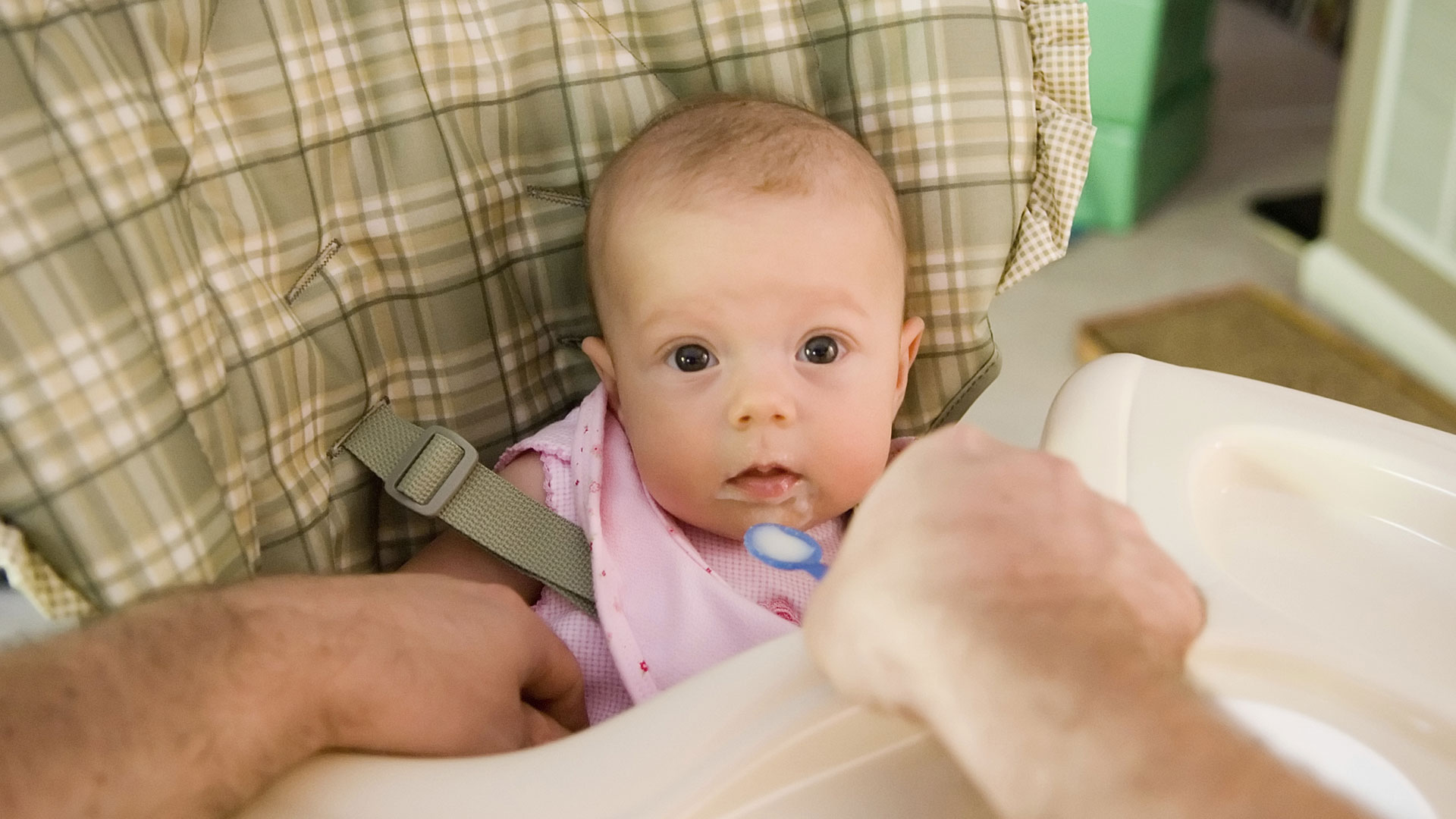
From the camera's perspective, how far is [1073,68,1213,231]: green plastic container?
2.18m

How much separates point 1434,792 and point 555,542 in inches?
21.9

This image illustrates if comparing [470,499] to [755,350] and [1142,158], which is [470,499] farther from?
[1142,158]

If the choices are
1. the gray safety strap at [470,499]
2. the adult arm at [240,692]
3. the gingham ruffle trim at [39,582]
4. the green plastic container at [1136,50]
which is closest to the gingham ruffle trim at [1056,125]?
the gray safety strap at [470,499]

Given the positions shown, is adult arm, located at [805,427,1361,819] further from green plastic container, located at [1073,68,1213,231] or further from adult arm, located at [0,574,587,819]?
green plastic container, located at [1073,68,1213,231]

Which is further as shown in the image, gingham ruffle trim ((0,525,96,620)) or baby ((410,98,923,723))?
baby ((410,98,923,723))

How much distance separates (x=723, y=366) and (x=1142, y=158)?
167cm

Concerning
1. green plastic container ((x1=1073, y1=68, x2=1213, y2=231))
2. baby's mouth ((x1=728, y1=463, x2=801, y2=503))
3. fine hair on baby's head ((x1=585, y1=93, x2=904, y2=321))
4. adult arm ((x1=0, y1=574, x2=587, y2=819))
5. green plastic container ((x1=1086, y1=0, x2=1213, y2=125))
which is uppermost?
fine hair on baby's head ((x1=585, y1=93, x2=904, y2=321))

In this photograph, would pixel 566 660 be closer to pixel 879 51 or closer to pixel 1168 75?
pixel 879 51

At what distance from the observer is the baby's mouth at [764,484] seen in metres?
0.80

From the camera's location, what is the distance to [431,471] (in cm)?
79

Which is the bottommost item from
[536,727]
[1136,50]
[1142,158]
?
[1142,158]

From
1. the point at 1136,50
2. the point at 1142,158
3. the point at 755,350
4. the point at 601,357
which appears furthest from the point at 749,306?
the point at 1142,158

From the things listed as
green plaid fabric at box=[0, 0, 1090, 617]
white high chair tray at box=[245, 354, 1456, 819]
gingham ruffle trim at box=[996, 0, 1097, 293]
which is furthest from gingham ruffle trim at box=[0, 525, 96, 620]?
gingham ruffle trim at box=[996, 0, 1097, 293]

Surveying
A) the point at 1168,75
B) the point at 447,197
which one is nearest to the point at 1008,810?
the point at 447,197
